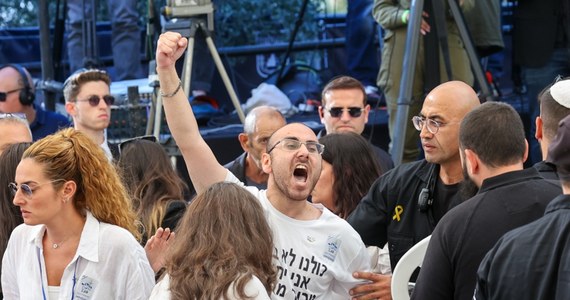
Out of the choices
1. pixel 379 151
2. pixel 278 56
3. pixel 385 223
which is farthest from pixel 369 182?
pixel 278 56

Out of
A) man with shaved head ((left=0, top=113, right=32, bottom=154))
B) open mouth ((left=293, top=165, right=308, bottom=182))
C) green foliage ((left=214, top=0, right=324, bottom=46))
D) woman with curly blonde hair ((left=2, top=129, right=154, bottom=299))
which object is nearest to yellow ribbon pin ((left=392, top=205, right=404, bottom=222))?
open mouth ((left=293, top=165, right=308, bottom=182))

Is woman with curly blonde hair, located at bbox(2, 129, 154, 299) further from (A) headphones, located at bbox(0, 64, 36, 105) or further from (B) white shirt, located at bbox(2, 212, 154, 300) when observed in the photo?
(A) headphones, located at bbox(0, 64, 36, 105)

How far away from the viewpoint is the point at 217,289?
12.3 feet

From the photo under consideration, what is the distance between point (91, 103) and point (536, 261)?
4.28m

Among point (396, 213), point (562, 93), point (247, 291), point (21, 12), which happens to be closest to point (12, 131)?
point (396, 213)

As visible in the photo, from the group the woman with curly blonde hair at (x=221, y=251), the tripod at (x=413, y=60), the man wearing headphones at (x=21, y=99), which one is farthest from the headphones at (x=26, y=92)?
the woman with curly blonde hair at (x=221, y=251)

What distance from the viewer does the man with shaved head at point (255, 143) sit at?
639cm

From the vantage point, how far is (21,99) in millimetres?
8055

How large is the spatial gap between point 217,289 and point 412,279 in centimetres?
152

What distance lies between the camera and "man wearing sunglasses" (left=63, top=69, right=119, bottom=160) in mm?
7227

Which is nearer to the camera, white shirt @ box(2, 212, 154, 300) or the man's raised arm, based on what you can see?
white shirt @ box(2, 212, 154, 300)

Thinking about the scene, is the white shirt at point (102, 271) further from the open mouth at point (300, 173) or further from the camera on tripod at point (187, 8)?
the camera on tripod at point (187, 8)

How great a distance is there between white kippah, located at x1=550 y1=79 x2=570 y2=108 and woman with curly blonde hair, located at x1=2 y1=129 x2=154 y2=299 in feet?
5.28

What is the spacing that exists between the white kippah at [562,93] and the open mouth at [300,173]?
104 cm
